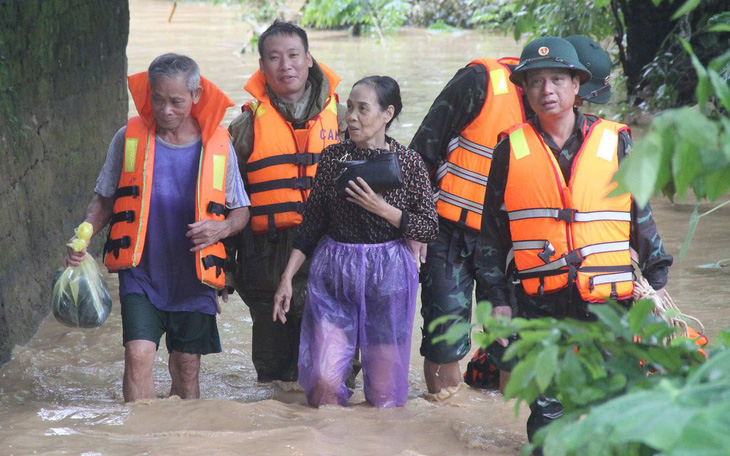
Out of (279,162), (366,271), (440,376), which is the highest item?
(279,162)

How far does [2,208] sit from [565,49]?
11.2ft

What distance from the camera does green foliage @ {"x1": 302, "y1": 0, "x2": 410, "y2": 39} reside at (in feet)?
64.1

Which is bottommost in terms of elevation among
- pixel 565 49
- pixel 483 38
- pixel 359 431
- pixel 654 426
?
pixel 359 431

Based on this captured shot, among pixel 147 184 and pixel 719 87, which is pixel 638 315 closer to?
pixel 719 87

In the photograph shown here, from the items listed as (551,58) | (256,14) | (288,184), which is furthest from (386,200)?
(256,14)

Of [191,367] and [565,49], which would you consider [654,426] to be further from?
[191,367]

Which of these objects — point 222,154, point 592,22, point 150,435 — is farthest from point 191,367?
point 592,22

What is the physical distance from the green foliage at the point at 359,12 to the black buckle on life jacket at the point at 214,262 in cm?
1472

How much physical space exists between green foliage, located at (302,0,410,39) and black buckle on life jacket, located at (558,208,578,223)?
15475 millimetres

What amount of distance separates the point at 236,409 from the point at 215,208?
0.97 meters

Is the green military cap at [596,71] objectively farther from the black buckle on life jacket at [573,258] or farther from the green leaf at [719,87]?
the green leaf at [719,87]

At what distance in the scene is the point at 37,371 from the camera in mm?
5254

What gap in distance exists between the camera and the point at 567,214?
12.1ft

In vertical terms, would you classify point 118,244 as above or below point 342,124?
below
